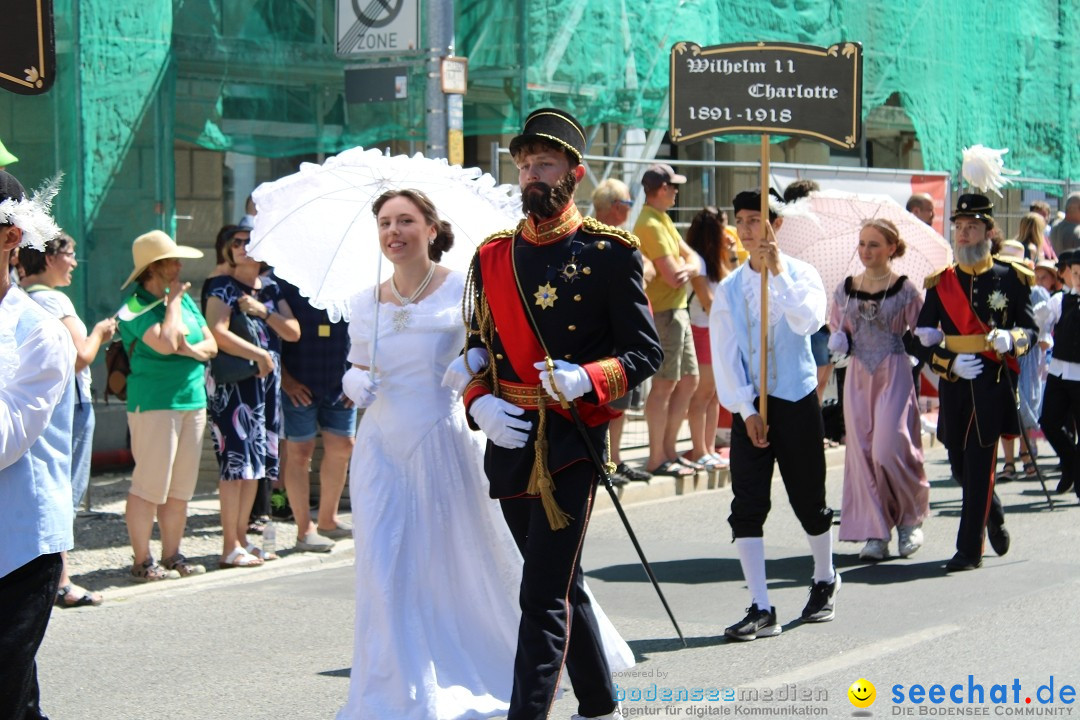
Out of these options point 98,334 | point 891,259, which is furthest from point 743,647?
point 98,334

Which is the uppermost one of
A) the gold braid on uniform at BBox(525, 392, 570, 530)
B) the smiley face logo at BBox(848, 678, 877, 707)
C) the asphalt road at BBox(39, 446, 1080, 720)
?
the gold braid on uniform at BBox(525, 392, 570, 530)

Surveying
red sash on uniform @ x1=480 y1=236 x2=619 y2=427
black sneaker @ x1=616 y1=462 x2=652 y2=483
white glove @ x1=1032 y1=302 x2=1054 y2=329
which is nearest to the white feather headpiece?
red sash on uniform @ x1=480 y1=236 x2=619 y2=427

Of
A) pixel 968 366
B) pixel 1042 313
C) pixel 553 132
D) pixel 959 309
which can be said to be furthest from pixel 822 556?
pixel 1042 313

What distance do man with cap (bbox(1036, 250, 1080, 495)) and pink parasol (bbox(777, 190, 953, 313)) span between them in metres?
2.32

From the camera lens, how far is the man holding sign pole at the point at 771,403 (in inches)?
270

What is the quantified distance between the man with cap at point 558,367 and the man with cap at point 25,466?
1409mm

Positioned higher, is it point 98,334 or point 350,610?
point 98,334

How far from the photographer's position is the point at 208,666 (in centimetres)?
647

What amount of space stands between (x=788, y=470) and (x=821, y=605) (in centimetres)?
65

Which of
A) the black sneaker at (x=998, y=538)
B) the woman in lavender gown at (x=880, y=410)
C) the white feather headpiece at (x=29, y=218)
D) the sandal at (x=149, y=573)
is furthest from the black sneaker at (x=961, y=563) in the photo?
the white feather headpiece at (x=29, y=218)

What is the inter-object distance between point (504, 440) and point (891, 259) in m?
4.26

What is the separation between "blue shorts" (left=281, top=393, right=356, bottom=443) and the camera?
30.1 ft

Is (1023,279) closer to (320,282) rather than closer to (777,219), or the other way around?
(777,219)

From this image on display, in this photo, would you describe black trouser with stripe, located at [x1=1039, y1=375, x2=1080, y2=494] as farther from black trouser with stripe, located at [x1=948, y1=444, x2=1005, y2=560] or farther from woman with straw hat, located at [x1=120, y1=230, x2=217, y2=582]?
woman with straw hat, located at [x1=120, y1=230, x2=217, y2=582]
